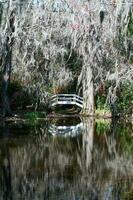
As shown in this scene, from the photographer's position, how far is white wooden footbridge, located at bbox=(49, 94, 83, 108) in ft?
103

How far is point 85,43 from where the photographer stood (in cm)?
2783

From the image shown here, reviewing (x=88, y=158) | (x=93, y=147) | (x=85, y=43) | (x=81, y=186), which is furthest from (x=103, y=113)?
(x=81, y=186)

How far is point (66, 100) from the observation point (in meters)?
31.8

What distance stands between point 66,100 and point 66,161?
15.1 metres

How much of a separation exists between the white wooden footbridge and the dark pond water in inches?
223

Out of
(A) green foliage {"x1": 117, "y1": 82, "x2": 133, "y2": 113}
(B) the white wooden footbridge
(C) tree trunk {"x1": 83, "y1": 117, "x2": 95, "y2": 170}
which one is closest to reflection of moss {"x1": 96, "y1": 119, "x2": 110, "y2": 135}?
(C) tree trunk {"x1": 83, "y1": 117, "x2": 95, "y2": 170}

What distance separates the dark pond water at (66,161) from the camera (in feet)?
41.5

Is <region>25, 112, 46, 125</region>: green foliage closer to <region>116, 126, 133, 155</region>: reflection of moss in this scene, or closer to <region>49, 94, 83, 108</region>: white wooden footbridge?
<region>49, 94, 83, 108</region>: white wooden footbridge

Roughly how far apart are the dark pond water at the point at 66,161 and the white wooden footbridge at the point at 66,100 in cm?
567

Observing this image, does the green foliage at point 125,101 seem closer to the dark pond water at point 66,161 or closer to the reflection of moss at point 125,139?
the dark pond water at point 66,161

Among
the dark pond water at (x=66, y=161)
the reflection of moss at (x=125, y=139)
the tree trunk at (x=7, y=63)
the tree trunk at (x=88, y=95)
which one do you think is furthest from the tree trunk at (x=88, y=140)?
the tree trunk at (x=7, y=63)

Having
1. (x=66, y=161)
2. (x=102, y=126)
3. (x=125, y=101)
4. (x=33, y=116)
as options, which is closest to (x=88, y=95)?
(x=125, y=101)

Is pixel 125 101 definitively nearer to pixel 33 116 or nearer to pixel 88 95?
pixel 88 95

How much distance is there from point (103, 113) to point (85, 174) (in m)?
14.7
